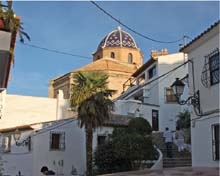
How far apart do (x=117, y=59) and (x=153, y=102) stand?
22.0m

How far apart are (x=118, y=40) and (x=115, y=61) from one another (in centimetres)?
529

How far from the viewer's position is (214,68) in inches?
573

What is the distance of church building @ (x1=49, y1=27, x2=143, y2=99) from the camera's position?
5231cm

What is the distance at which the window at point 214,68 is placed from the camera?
14.4m

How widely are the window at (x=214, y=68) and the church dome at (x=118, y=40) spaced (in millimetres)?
44880

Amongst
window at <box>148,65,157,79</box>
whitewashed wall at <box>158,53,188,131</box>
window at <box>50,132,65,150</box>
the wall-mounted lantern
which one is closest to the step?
window at <box>50,132,65,150</box>

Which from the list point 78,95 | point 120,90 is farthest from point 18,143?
point 120,90

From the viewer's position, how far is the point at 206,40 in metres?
14.9

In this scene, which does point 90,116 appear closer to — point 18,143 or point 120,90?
point 18,143

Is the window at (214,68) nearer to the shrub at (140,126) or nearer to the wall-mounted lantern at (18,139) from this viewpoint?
the shrub at (140,126)

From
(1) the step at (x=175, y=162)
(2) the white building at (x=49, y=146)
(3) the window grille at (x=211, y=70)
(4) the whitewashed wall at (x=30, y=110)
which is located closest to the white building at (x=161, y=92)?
(4) the whitewashed wall at (x=30, y=110)

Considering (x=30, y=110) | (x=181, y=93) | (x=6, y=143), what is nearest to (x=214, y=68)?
(x=181, y=93)

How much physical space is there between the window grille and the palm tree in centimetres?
731

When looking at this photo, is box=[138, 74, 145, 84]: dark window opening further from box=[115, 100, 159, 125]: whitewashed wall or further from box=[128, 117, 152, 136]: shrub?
box=[128, 117, 152, 136]: shrub
